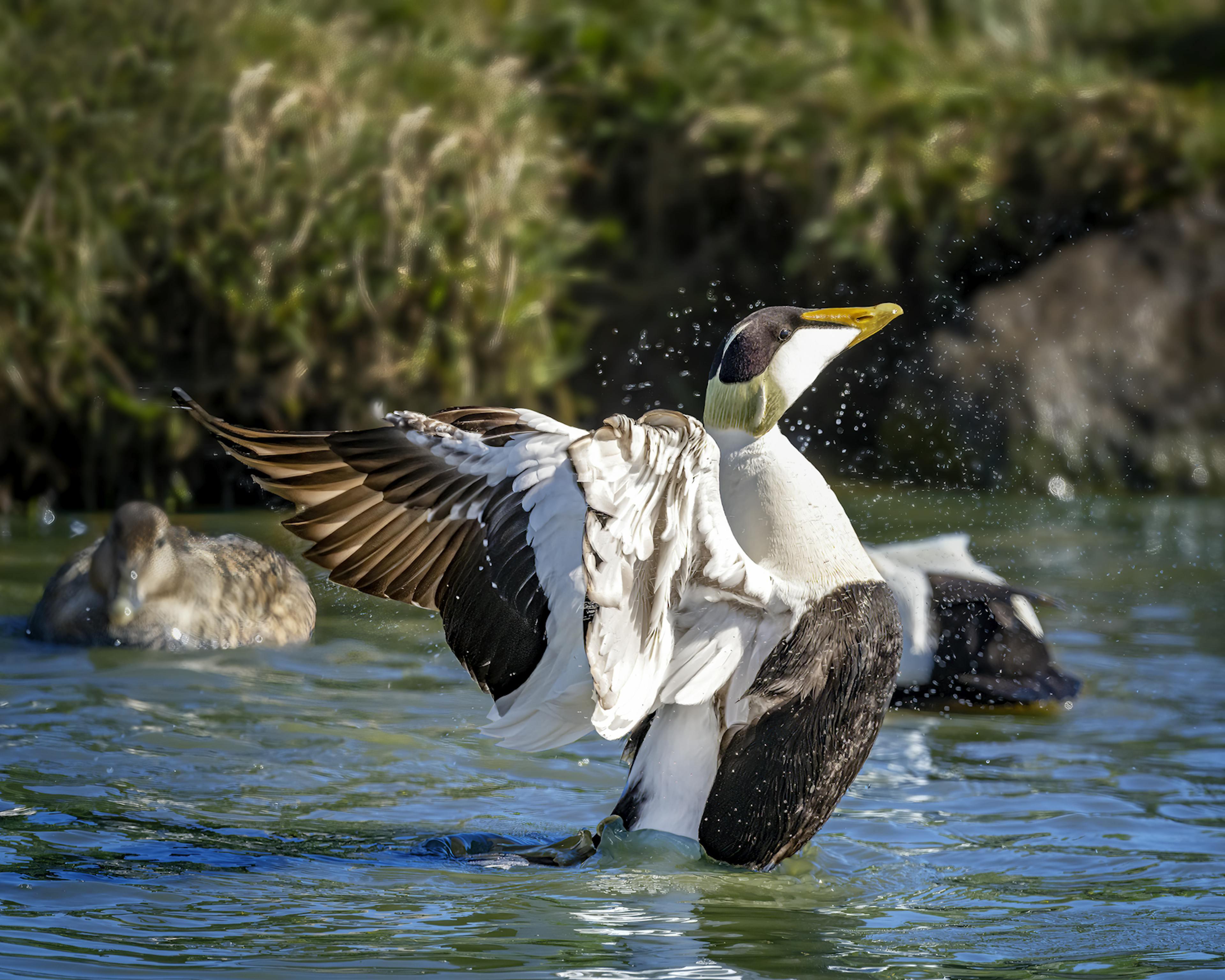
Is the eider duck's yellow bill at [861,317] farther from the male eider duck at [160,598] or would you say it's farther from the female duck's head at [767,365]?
the male eider duck at [160,598]

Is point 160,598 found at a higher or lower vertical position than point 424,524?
lower

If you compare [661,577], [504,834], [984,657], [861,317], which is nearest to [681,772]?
[504,834]

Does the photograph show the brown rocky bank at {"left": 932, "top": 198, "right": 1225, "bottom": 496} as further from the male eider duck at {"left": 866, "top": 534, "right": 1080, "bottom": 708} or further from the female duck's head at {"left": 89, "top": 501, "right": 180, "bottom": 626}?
the female duck's head at {"left": 89, "top": 501, "right": 180, "bottom": 626}

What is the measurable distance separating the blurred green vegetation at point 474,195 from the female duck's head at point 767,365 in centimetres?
460

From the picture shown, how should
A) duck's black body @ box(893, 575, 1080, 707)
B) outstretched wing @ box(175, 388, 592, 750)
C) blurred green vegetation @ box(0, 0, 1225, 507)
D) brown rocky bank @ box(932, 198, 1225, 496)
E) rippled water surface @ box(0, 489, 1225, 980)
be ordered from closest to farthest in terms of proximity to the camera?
rippled water surface @ box(0, 489, 1225, 980), outstretched wing @ box(175, 388, 592, 750), duck's black body @ box(893, 575, 1080, 707), blurred green vegetation @ box(0, 0, 1225, 507), brown rocky bank @ box(932, 198, 1225, 496)

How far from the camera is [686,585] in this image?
3129 millimetres

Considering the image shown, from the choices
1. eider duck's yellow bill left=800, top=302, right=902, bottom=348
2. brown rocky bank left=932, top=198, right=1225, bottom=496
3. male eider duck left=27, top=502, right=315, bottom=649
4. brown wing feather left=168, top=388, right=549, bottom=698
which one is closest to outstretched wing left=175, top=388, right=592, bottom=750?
brown wing feather left=168, top=388, right=549, bottom=698

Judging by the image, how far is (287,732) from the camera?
444cm

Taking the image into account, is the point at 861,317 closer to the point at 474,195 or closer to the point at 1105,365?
the point at 474,195

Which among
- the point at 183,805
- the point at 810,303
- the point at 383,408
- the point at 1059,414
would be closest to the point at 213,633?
the point at 183,805

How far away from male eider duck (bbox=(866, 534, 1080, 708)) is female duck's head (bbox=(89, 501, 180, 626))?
2.45 metres

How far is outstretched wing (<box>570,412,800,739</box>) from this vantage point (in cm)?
283

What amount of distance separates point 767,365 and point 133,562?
2.96 metres

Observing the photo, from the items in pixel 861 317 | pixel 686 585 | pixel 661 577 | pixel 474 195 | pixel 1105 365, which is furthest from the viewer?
pixel 1105 365
